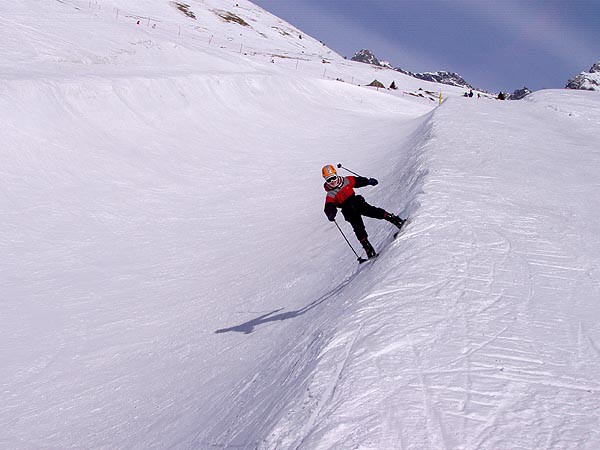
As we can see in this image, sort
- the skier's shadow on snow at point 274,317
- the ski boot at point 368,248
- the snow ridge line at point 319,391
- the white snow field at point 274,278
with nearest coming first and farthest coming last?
the snow ridge line at point 319,391 < the white snow field at point 274,278 < the skier's shadow on snow at point 274,317 < the ski boot at point 368,248

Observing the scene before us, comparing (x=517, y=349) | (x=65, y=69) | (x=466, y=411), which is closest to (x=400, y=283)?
(x=517, y=349)

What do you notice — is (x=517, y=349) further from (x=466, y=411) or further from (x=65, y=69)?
(x=65, y=69)

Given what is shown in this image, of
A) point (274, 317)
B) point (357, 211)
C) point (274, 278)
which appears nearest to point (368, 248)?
point (357, 211)

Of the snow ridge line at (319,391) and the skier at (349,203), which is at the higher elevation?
the skier at (349,203)

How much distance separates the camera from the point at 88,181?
642 inches

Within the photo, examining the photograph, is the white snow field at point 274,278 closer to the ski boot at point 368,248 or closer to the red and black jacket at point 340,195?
the ski boot at point 368,248

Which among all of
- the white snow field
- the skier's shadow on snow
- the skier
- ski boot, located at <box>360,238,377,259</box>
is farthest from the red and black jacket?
the skier's shadow on snow

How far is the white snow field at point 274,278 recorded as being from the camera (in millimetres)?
4000

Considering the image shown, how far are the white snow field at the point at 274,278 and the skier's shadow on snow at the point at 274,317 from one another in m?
0.05

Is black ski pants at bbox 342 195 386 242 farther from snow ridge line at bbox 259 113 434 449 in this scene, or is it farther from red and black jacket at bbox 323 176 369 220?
snow ridge line at bbox 259 113 434 449

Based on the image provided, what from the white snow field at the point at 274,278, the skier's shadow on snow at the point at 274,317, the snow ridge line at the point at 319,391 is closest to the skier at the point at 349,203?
the white snow field at the point at 274,278

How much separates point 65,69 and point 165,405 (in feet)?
69.4

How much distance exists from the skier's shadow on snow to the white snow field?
0.17 feet

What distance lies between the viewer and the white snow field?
400 cm
